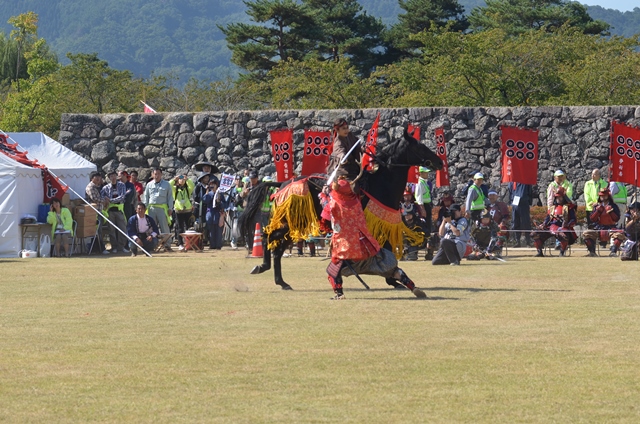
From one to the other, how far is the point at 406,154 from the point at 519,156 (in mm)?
10577

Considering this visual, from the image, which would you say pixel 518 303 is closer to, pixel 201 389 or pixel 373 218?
pixel 373 218

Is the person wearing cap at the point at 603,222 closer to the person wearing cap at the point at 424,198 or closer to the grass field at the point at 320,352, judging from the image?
the person wearing cap at the point at 424,198

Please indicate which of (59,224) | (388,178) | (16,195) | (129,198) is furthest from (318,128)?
(388,178)

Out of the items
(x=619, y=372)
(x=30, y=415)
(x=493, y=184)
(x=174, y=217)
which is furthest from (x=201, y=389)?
Answer: (x=493, y=184)

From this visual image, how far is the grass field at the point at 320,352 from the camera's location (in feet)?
22.9

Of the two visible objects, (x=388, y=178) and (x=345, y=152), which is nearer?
(x=345, y=152)

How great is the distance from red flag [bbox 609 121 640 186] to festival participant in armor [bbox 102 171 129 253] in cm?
998

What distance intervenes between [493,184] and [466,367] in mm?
19317

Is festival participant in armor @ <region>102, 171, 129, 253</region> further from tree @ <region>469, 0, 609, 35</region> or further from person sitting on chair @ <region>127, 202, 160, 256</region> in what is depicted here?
tree @ <region>469, 0, 609, 35</region>

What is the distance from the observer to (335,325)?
412 inches

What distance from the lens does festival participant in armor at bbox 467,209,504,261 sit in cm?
2041

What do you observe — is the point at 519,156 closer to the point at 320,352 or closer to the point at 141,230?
the point at 141,230

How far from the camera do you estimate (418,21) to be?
54.5m

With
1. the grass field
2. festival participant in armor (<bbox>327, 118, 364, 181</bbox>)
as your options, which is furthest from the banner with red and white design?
festival participant in armor (<bbox>327, 118, 364, 181</bbox>)
